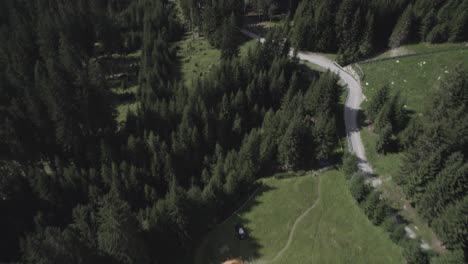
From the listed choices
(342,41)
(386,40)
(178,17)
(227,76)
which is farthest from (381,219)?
(178,17)

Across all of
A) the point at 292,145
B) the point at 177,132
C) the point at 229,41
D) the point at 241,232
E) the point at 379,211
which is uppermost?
the point at 229,41

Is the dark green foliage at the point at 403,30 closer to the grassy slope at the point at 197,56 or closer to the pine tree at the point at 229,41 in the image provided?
the grassy slope at the point at 197,56

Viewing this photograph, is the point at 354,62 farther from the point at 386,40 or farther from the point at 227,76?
the point at 227,76

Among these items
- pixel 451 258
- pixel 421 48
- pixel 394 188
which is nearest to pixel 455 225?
pixel 451 258

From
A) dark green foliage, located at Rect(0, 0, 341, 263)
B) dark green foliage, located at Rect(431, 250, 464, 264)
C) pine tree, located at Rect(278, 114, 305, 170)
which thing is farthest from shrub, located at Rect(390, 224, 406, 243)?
pine tree, located at Rect(278, 114, 305, 170)

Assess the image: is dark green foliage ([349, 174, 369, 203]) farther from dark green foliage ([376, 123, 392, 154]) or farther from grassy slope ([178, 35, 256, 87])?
grassy slope ([178, 35, 256, 87])

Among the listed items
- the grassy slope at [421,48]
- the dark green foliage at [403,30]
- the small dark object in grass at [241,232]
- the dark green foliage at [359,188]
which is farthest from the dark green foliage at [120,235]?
the dark green foliage at [403,30]

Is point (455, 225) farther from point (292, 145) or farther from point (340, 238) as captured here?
point (292, 145)
